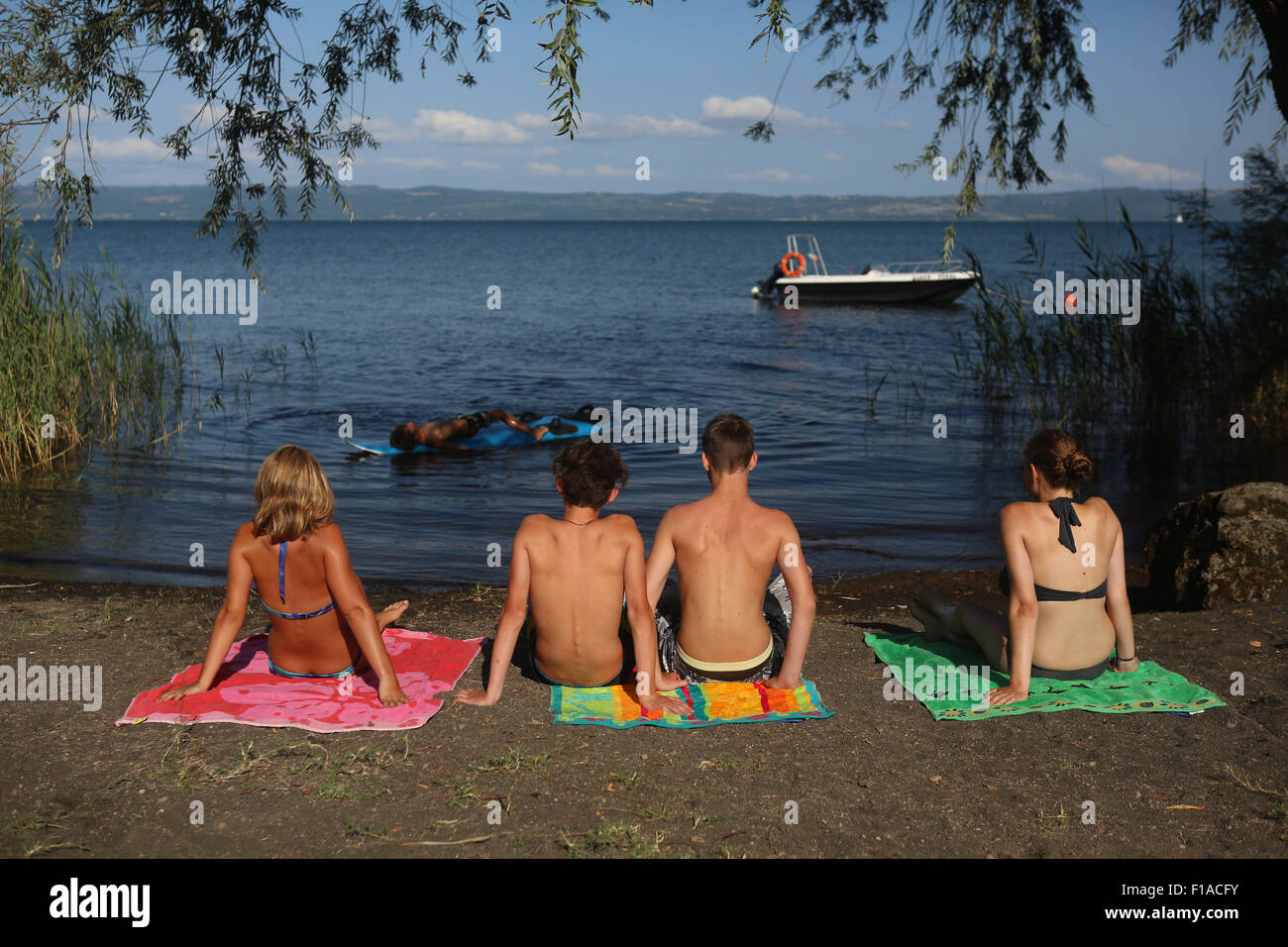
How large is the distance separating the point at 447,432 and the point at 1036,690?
1149 cm

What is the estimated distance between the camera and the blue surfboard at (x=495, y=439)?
15.3 meters

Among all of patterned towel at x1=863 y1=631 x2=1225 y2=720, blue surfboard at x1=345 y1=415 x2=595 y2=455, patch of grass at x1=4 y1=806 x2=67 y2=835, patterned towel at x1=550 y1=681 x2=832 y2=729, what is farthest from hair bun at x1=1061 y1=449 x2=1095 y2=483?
blue surfboard at x1=345 y1=415 x2=595 y2=455

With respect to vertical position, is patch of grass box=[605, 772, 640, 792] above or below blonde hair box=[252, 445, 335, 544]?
below

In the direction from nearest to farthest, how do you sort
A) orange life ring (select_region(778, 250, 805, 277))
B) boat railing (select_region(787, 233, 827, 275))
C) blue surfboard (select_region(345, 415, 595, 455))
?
blue surfboard (select_region(345, 415, 595, 455)) → boat railing (select_region(787, 233, 827, 275)) → orange life ring (select_region(778, 250, 805, 277))

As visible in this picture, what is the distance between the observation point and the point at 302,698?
497cm

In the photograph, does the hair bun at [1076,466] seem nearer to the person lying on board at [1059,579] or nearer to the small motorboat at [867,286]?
the person lying on board at [1059,579]

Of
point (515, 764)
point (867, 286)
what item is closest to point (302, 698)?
point (515, 764)

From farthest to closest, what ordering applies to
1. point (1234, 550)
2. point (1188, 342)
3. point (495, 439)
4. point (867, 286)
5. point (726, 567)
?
point (867, 286), point (495, 439), point (1188, 342), point (1234, 550), point (726, 567)

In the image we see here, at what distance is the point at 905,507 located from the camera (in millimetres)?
12398

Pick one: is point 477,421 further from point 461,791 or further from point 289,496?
point 461,791

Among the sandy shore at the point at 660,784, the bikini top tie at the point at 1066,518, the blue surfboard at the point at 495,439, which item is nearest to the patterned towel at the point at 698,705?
the sandy shore at the point at 660,784

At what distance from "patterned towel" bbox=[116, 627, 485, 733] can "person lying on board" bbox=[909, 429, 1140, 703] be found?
2768 millimetres

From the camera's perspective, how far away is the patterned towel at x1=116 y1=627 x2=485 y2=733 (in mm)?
4707

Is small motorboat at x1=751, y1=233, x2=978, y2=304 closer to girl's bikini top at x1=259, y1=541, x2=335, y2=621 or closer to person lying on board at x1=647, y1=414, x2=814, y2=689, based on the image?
person lying on board at x1=647, y1=414, x2=814, y2=689
